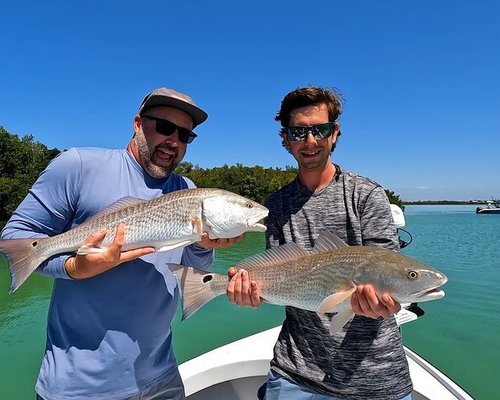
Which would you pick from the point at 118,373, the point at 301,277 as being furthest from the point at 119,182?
the point at 301,277

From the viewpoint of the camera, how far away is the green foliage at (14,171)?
30.7 meters

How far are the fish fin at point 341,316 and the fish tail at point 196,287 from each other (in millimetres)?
782

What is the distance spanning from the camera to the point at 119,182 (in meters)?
2.52

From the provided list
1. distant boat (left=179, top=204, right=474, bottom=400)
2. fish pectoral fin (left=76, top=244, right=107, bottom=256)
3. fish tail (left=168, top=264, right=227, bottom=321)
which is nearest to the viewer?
fish pectoral fin (left=76, top=244, right=107, bottom=256)

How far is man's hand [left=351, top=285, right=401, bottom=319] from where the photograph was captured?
79.4 inches

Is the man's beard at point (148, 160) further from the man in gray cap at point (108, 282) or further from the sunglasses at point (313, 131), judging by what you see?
the sunglasses at point (313, 131)

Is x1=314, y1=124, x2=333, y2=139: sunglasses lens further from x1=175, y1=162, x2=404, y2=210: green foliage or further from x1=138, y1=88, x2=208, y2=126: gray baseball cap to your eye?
x1=175, y1=162, x2=404, y2=210: green foliage

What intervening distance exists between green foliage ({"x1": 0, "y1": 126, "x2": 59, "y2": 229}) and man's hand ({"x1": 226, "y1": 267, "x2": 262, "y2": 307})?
34.0 m

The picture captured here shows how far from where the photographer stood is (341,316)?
2066mm

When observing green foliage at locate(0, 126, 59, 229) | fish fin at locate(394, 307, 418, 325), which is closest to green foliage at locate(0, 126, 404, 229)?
green foliage at locate(0, 126, 59, 229)

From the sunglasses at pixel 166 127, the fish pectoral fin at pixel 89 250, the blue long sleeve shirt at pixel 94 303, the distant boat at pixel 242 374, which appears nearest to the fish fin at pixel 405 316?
the distant boat at pixel 242 374

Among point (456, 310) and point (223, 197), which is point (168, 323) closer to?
point (223, 197)

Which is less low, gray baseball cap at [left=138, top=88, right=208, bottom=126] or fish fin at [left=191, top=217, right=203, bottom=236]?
gray baseball cap at [left=138, top=88, right=208, bottom=126]

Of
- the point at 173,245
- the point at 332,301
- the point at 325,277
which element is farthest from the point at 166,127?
the point at 332,301
